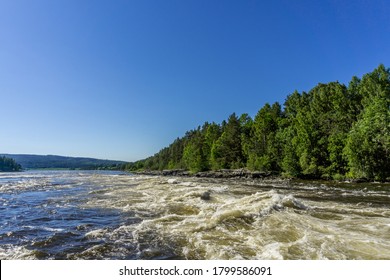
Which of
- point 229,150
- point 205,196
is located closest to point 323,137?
point 229,150

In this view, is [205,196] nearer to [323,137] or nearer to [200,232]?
[200,232]

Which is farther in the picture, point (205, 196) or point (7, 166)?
point (7, 166)

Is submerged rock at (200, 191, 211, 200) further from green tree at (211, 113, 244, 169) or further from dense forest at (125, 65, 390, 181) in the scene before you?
green tree at (211, 113, 244, 169)

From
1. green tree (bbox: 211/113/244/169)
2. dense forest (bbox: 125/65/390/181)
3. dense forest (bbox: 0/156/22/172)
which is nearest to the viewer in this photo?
dense forest (bbox: 125/65/390/181)

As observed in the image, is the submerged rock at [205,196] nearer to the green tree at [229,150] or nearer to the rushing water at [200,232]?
the rushing water at [200,232]

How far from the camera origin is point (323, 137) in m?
50.8

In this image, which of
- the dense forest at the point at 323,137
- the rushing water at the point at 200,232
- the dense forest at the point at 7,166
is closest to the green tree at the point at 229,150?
the dense forest at the point at 323,137

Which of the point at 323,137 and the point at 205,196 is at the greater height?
the point at 323,137

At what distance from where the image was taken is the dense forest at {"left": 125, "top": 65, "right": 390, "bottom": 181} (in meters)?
39.1

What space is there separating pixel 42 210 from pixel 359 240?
17.3m

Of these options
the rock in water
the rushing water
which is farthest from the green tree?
the rushing water

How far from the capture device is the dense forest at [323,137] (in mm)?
39062

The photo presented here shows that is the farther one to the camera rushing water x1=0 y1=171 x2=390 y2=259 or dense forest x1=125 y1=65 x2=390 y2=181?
dense forest x1=125 y1=65 x2=390 y2=181
